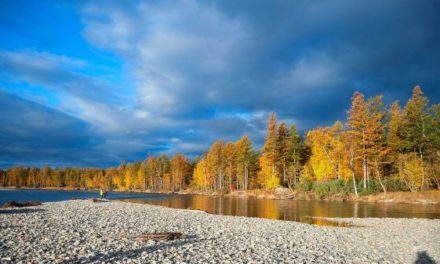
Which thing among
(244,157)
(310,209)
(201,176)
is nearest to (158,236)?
(310,209)

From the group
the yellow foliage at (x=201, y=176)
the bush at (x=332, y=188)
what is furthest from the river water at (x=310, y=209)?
the yellow foliage at (x=201, y=176)

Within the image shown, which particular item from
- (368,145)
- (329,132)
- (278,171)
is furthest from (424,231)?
(278,171)

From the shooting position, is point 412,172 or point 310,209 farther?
point 412,172

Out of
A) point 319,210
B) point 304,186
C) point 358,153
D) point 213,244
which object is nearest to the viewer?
point 213,244

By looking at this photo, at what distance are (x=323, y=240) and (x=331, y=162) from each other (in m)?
60.5

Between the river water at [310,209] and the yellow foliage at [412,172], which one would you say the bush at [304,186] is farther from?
the yellow foliage at [412,172]

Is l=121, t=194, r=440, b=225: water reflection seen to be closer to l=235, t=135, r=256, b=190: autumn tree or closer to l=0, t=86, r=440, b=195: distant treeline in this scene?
l=0, t=86, r=440, b=195: distant treeline

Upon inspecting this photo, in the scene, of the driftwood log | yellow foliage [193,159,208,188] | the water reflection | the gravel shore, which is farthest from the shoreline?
the driftwood log

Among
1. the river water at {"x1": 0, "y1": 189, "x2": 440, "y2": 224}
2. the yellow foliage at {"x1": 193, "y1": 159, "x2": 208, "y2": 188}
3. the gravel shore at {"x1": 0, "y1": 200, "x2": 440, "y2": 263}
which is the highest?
the yellow foliage at {"x1": 193, "y1": 159, "x2": 208, "y2": 188}

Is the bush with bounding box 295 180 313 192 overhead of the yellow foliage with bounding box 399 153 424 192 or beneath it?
beneath

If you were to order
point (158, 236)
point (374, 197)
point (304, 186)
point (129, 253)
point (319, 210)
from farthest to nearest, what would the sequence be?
point (304, 186) < point (374, 197) < point (319, 210) < point (158, 236) < point (129, 253)

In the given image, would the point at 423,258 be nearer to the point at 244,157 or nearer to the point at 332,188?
the point at 332,188

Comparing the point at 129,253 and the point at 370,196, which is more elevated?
the point at 129,253

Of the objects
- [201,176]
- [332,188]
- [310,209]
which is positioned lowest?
[310,209]
